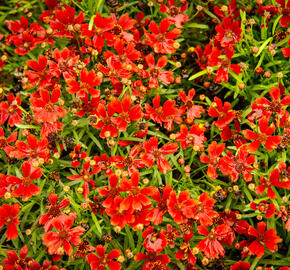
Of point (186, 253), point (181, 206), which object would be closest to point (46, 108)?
point (181, 206)

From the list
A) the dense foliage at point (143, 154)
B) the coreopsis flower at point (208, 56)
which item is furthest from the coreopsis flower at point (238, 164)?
the coreopsis flower at point (208, 56)

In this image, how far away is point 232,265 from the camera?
1.75 meters

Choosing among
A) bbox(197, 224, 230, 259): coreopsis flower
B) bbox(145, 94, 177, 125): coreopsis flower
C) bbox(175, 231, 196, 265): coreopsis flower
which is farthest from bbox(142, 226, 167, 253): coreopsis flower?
bbox(145, 94, 177, 125): coreopsis flower

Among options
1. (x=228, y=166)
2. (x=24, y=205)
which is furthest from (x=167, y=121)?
(x=24, y=205)

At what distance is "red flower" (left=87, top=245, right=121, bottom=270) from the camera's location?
164cm

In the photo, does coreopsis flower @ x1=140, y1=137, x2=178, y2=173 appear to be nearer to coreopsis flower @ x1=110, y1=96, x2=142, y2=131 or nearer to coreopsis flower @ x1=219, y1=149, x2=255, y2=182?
coreopsis flower @ x1=110, y1=96, x2=142, y2=131

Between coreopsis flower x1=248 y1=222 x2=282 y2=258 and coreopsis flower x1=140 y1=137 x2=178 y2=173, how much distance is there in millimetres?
615

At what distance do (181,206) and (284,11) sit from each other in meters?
1.52

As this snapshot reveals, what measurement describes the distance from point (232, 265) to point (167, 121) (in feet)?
3.14

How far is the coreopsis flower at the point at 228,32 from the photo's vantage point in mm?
2088

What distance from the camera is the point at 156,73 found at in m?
2.05

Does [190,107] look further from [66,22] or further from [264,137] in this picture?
[66,22]

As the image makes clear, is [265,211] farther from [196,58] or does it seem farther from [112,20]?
[112,20]

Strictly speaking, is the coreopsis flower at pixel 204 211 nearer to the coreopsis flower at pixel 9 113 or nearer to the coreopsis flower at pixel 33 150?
the coreopsis flower at pixel 33 150
